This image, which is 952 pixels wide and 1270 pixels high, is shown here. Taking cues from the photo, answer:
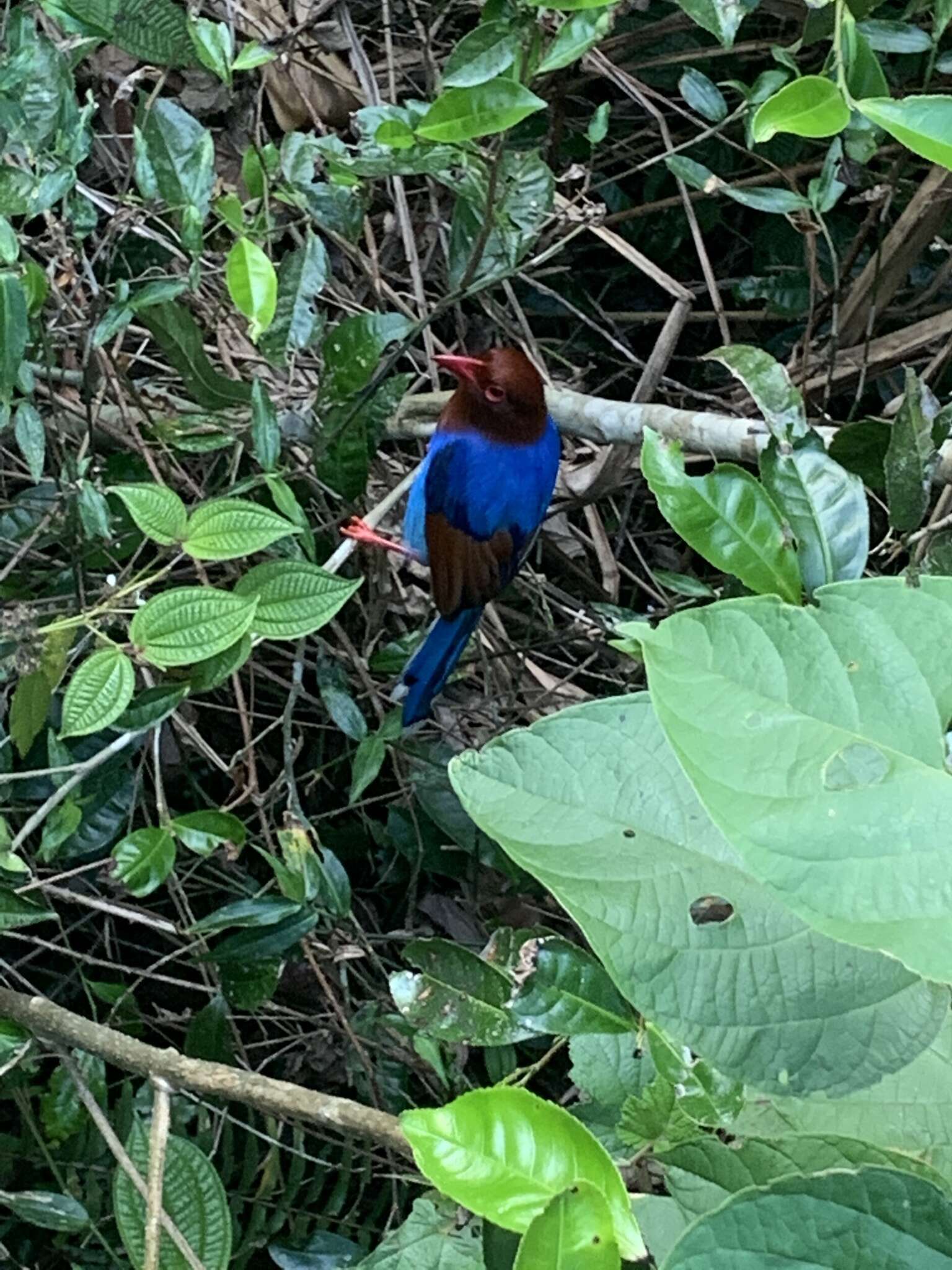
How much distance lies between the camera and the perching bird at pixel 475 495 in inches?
71.7

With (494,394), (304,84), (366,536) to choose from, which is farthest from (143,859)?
(304,84)

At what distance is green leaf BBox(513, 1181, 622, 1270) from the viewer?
454mm

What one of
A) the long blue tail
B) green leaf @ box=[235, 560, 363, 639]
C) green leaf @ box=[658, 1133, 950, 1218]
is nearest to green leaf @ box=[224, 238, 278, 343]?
green leaf @ box=[235, 560, 363, 639]

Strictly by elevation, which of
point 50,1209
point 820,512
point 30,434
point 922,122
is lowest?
point 50,1209

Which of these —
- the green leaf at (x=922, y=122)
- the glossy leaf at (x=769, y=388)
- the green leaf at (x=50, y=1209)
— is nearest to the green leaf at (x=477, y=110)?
the glossy leaf at (x=769, y=388)

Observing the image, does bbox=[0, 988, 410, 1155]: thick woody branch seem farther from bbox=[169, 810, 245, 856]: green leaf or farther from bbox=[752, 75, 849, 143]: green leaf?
bbox=[752, 75, 849, 143]: green leaf

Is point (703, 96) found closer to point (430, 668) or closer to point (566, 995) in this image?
point (430, 668)

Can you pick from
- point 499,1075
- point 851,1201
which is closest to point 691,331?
point 499,1075

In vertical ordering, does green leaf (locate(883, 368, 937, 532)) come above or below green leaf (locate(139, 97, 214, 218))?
below

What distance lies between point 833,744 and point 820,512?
324 millimetres

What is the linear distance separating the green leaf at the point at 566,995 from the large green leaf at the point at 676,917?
345mm

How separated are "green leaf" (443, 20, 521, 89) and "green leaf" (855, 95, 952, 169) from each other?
1.86 ft

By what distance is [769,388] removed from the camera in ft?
3.45

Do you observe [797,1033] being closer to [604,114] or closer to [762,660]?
[762,660]
